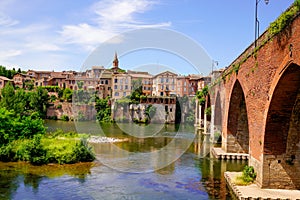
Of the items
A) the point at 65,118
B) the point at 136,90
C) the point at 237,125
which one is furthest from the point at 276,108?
the point at 65,118

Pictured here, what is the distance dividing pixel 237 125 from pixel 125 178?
424 inches

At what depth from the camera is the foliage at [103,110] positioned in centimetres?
5695

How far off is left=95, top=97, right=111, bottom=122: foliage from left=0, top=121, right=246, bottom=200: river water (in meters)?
31.9

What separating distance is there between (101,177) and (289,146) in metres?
9.18

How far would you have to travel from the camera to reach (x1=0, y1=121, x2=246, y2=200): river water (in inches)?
585

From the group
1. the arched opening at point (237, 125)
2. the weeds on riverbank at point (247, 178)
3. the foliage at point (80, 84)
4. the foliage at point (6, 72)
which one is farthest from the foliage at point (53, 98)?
the weeds on riverbank at point (247, 178)

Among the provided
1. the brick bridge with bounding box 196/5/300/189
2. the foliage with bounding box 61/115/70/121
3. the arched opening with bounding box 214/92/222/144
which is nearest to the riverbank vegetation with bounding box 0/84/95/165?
the brick bridge with bounding box 196/5/300/189

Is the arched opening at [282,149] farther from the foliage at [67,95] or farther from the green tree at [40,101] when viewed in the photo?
the foliage at [67,95]

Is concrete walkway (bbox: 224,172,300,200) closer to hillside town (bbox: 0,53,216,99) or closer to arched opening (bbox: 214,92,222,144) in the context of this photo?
arched opening (bbox: 214,92,222,144)

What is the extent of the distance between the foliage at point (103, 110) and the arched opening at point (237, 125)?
34000 mm

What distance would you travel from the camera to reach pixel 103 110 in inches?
2286

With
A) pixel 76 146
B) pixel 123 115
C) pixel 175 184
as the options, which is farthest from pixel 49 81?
pixel 175 184

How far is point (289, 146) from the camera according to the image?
14.6m

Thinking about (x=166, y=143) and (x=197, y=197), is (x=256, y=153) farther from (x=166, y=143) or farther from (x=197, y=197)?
(x=166, y=143)
